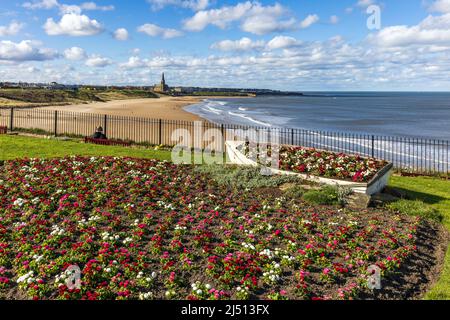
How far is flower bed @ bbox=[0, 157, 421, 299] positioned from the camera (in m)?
6.88

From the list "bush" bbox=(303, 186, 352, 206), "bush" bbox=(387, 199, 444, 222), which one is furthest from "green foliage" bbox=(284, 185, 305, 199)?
"bush" bbox=(387, 199, 444, 222)

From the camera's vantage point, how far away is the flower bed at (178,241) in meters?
6.88

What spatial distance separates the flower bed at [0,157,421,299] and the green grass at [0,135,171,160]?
14.2 feet

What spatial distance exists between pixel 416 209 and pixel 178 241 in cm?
759

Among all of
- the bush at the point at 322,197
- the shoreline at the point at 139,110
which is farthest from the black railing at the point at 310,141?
the shoreline at the point at 139,110

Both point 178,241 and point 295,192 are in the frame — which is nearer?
point 178,241

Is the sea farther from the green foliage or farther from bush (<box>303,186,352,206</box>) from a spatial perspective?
the green foliage

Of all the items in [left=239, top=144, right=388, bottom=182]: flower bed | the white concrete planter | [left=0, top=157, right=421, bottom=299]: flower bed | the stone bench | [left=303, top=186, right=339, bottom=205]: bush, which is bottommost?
[left=0, top=157, right=421, bottom=299]: flower bed

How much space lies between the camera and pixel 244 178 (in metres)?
13.6

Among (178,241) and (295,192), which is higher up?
(295,192)

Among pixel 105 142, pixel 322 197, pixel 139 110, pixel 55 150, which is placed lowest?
pixel 322 197

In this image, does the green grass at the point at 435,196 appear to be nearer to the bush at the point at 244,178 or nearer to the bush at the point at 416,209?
the bush at the point at 416,209

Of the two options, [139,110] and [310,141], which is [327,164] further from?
[139,110]

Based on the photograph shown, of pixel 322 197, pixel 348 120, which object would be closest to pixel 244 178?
pixel 322 197
